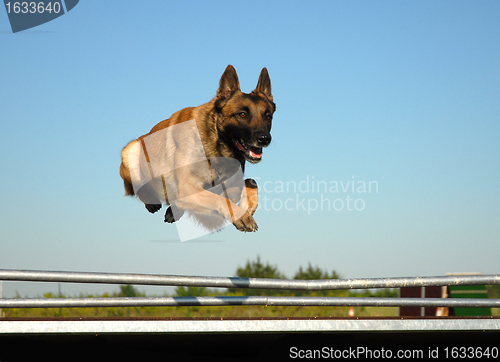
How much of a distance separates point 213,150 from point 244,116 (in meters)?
0.56

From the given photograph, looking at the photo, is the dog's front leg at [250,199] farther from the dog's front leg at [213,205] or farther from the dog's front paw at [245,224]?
the dog's front paw at [245,224]

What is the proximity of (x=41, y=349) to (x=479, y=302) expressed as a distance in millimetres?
4029

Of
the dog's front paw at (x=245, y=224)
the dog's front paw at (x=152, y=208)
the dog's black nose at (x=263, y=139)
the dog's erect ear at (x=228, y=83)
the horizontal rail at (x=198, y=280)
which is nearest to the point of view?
the horizontal rail at (x=198, y=280)

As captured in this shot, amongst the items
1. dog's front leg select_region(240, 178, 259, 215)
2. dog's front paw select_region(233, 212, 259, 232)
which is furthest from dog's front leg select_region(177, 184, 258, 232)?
dog's front leg select_region(240, 178, 259, 215)

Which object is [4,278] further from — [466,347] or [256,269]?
[256,269]

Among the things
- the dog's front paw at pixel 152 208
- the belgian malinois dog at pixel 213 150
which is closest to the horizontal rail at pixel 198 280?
the belgian malinois dog at pixel 213 150

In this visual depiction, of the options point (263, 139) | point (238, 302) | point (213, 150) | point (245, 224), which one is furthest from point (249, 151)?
point (238, 302)

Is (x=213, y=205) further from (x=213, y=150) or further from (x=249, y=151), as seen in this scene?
(x=213, y=150)

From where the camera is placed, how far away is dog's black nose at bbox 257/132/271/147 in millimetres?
4770

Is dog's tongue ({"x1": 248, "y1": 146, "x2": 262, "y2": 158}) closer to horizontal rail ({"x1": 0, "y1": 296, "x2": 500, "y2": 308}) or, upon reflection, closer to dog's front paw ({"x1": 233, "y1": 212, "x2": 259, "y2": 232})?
dog's front paw ({"x1": 233, "y1": 212, "x2": 259, "y2": 232})

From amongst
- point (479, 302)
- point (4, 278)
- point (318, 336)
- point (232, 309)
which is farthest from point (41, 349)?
point (232, 309)

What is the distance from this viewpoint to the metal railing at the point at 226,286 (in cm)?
360

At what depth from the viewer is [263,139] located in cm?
477

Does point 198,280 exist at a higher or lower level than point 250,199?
lower
